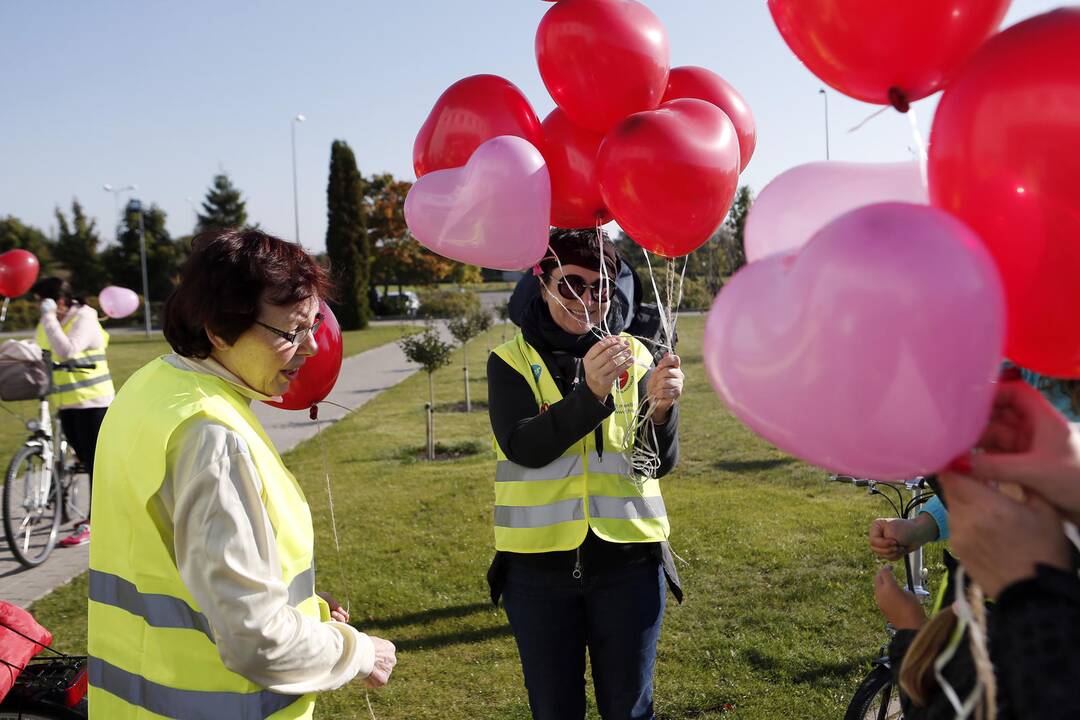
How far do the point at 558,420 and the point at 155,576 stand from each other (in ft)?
3.87

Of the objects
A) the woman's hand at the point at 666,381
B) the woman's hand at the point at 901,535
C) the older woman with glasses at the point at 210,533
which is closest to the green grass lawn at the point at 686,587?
the woman's hand at the point at 901,535

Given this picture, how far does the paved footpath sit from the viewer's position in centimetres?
564

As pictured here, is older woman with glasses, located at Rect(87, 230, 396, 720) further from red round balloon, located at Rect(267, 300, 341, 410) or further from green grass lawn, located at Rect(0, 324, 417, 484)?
green grass lawn, located at Rect(0, 324, 417, 484)

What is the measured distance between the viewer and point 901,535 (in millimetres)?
2236

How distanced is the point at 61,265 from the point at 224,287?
47.8 m

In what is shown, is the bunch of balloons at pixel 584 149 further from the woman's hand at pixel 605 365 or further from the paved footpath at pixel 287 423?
the paved footpath at pixel 287 423

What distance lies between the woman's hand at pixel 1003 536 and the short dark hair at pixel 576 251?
1725 mm

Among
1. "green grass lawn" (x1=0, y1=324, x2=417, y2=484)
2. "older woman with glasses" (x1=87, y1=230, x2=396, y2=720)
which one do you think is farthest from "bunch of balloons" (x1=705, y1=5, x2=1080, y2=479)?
"green grass lawn" (x1=0, y1=324, x2=417, y2=484)

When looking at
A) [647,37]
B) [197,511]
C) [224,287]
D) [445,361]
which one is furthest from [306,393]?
[445,361]

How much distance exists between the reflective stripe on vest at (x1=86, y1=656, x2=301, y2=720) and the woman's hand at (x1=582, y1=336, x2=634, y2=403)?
117 centimetres

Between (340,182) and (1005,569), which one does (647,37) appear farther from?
(340,182)

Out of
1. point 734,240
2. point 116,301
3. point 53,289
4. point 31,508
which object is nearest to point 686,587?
point 31,508

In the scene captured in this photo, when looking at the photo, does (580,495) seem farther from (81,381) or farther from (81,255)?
(81,255)

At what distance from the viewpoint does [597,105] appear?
2461 mm
